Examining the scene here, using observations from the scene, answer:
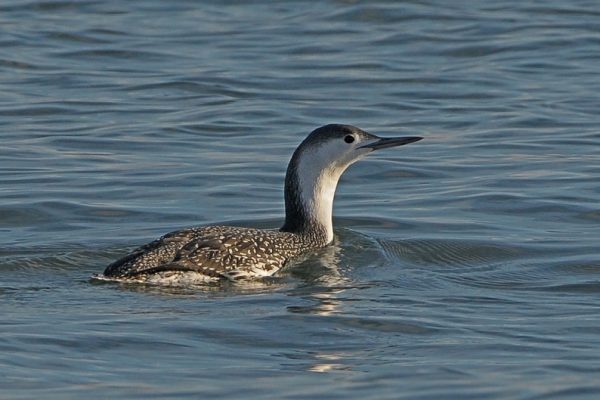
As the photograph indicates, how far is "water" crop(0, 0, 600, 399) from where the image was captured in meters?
9.11

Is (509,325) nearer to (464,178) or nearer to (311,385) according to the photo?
(311,385)

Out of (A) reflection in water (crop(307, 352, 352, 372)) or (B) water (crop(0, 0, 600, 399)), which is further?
(B) water (crop(0, 0, 600, 399))

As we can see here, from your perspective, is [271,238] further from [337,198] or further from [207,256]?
[337,198]

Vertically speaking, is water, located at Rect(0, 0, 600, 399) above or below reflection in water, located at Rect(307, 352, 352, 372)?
above

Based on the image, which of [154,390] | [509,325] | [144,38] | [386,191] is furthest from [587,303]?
[144,38]

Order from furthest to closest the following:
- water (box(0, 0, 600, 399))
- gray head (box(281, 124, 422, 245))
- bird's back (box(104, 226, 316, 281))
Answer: gray head (box(281, 124, 422, 245))
bird's back (box(104, 226, 316, 281))
water (box(0, 0, 600, 399))

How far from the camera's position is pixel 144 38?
22.9 metres

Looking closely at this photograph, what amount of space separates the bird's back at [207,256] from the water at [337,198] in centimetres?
14

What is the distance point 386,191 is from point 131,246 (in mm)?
3051

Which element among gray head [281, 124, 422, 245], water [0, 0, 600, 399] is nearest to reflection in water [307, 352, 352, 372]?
water [0, 0, 600, 399]


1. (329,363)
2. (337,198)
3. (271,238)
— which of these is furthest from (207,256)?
(337,198)

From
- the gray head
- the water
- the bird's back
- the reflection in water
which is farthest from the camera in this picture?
the gray head

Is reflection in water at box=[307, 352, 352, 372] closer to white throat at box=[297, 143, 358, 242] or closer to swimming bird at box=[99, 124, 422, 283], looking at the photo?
swimming bird at box=[99, 124, 422, 283]

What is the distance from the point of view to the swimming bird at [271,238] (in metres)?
10.9
